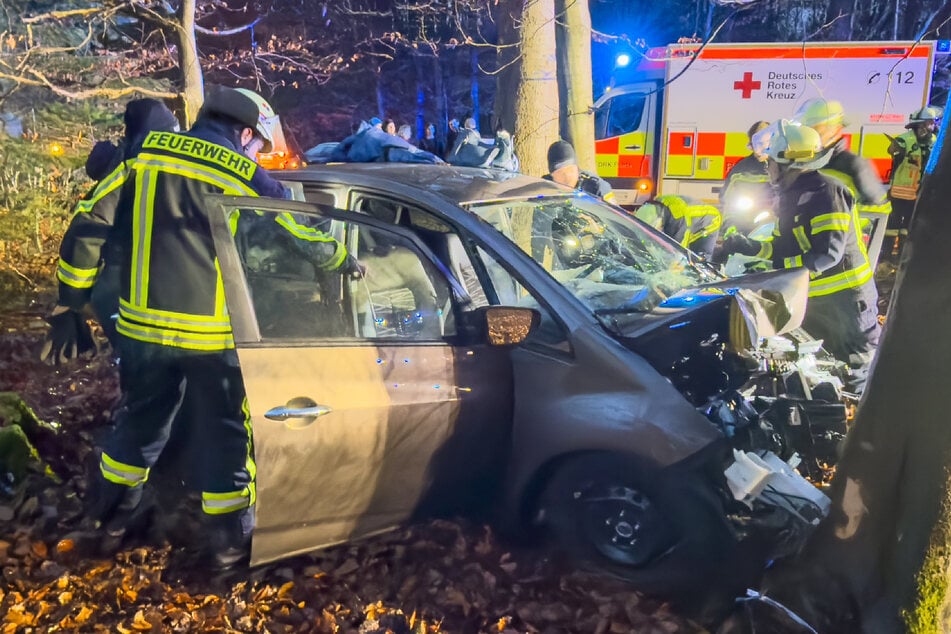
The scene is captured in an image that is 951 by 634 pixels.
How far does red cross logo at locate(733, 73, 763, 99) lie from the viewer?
9.68 meters

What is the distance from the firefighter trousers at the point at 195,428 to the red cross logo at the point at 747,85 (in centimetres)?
868

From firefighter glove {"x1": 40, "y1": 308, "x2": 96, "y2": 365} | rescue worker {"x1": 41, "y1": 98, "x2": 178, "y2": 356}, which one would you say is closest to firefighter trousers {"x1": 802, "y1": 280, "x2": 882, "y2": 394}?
rescue worker {"x1": 41, "y1": 98, "x2": 178, "y2": 356}

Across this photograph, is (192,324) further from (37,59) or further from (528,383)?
(37,59)

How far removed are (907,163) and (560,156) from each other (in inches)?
199

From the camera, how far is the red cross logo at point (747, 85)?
9.68 m

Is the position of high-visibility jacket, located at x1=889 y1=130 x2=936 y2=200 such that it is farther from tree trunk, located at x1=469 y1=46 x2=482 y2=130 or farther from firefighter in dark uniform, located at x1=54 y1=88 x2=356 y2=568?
tree trunk, located at x1=469 y1=46 x2=482 y2=130

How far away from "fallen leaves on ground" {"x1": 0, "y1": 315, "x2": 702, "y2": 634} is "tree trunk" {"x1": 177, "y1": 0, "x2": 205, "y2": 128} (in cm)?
732

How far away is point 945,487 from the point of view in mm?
2240

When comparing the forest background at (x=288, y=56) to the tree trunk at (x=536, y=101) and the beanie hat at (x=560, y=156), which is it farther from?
the beanie hat at (x=560, y=156)

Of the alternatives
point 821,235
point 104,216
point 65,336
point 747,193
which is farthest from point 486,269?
point 747,193

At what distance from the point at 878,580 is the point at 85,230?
3.29m

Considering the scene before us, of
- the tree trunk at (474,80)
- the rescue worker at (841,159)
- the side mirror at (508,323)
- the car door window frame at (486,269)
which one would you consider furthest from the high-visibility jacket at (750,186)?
the tree trunk at (474,80)

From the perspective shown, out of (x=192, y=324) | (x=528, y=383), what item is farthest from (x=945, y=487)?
(x=192, y=324)

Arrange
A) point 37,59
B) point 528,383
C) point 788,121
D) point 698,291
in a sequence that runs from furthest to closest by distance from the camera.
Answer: point 37,59
point 788,121
point 698,291
point 528,383
